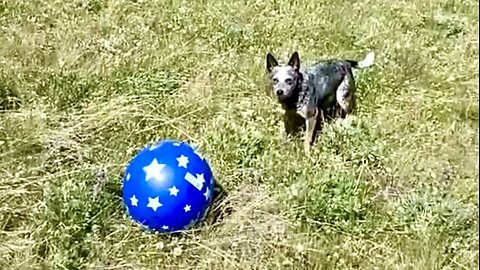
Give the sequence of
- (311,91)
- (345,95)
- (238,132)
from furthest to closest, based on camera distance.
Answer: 1. (345,95)
2. (311,91)
3. (238,132)

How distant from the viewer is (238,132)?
5.25 m

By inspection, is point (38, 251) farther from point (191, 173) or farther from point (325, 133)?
point (325, 133)

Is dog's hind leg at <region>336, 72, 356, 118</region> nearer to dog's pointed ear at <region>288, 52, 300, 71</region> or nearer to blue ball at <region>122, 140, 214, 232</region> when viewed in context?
dog's pointed ear at <region>288, 52, 300, 71</region>

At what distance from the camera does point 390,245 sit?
4.20 m

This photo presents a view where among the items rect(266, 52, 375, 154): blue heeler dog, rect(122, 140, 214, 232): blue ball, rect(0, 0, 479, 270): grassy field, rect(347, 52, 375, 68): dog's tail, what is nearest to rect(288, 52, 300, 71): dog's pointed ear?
rect(266, 52, 375, 154): blue heeler dog

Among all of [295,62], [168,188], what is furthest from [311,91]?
[168,188]

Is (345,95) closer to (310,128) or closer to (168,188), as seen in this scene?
(310,128)

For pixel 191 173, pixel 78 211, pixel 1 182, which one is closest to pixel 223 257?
pixel 191 173

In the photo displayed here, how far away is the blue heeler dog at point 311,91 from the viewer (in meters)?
5.35

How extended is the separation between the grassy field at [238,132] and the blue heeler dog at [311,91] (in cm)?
12

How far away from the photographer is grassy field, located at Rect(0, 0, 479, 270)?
4.19 meters

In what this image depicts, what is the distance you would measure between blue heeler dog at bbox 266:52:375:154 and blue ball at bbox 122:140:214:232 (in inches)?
45.0

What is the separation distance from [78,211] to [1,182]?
662mm

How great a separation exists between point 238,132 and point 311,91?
619 mm
